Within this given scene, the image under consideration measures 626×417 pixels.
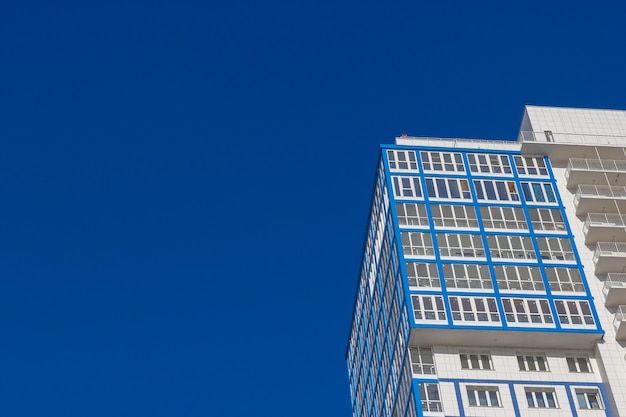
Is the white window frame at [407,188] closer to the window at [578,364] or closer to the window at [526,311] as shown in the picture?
the window at [526,311]

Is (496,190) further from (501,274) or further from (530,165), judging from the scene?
(501,274)

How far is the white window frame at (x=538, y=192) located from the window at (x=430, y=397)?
2096 cm

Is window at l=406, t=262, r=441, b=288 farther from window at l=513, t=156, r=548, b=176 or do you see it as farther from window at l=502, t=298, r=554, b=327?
Result: window at l=513, t=156, r=548, b=176

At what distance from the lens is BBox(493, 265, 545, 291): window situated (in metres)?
83.7

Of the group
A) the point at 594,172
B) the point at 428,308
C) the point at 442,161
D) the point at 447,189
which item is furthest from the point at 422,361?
the point at 594,172

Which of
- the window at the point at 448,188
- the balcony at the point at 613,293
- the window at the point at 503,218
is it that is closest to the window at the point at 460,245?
the window at the point at 503,218

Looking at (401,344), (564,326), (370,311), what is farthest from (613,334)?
(370,311)

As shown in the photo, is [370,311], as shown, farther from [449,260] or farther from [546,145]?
[546,145]

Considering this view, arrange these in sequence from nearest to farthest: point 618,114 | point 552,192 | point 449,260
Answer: point 449,260, point 552,192, point 618,114

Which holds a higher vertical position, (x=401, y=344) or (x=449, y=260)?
(x=449, y=260)

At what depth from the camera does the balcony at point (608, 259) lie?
85.6m

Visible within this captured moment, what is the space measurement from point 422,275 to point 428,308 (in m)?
3.41

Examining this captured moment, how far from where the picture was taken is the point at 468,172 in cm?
9225

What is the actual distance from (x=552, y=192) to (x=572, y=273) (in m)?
9.34
